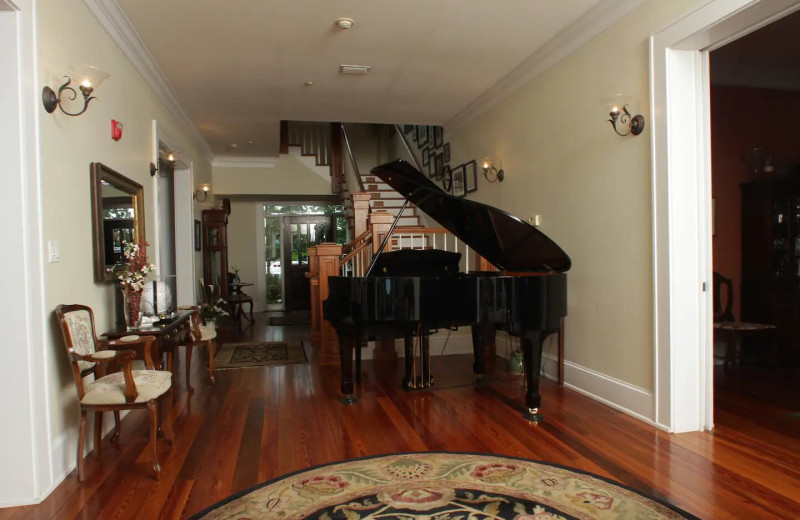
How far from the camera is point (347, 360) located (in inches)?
151

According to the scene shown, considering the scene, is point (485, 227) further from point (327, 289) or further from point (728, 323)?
point (728, 323)

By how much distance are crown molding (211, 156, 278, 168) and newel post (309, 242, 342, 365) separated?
391 cm

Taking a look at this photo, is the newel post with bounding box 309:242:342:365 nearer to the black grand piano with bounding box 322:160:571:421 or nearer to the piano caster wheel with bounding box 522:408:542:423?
the black grand piano with bounding box 322:160:571:421

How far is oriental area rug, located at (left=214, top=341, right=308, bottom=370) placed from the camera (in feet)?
17.5

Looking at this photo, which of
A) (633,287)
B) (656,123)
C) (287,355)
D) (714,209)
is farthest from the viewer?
(287,355)

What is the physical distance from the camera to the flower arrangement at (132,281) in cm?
337

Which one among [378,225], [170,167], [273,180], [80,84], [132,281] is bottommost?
[132,281]

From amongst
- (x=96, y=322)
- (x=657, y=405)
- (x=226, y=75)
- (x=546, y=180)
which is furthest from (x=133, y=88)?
(x=657, y=405)

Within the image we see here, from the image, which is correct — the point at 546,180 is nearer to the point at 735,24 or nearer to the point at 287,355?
the point at 735,24

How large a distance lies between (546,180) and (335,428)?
2715 mm

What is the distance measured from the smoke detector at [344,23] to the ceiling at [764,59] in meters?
2.95

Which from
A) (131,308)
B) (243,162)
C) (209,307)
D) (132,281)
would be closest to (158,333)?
(131,308)

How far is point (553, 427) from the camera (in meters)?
3.27

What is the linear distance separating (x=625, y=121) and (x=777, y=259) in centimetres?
253
